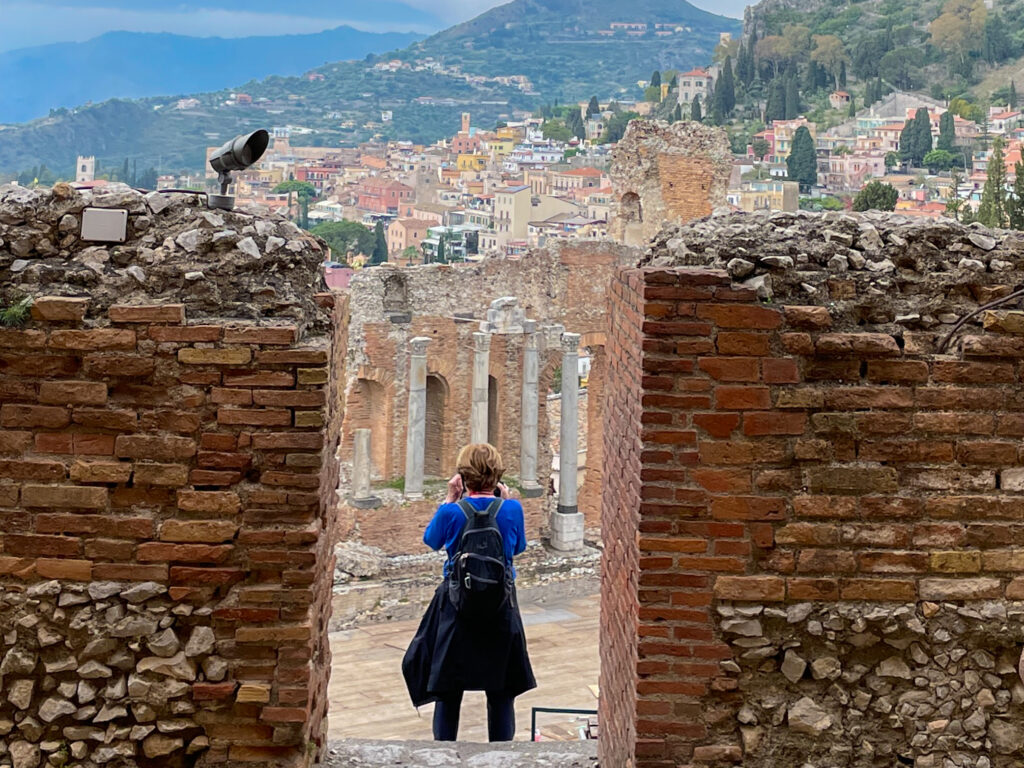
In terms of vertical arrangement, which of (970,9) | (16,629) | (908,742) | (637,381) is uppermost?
(970,9)

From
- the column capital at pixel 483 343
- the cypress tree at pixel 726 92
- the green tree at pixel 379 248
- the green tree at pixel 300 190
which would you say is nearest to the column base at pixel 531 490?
the column capital at pixel 483 343

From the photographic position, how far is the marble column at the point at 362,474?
18469 millimetres

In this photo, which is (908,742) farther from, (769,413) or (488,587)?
(488,587)

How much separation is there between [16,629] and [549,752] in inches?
77.1

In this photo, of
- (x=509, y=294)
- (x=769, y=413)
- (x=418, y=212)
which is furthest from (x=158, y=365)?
(x=418, y=212)

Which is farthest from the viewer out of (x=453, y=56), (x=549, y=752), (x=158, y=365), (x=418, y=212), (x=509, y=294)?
(x=453, y=56)

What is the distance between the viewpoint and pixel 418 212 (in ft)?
245

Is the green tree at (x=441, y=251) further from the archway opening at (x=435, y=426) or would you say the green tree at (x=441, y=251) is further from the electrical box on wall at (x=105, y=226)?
the electrical box on wall at (x=105, y=226)

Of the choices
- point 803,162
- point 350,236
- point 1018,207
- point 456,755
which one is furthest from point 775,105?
point 456,755

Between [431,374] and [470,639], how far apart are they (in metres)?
16.0

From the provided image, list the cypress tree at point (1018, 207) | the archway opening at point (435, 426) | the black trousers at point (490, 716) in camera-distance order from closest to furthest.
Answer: the black trousers at point (490, 716) → the archway opening at point (435, 426) → the cypress tree at point (1018, 207)

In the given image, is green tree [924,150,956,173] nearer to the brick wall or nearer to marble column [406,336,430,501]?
marble column [406,336,430,501]

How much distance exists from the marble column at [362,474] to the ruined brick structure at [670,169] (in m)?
7.96

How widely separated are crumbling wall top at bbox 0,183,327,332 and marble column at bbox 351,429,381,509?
14405 millimetres
